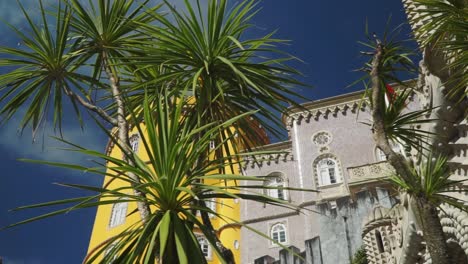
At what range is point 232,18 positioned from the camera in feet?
19.0

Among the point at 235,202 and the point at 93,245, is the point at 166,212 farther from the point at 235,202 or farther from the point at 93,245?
the point at 93,245

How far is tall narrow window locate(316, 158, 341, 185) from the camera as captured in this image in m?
26.4

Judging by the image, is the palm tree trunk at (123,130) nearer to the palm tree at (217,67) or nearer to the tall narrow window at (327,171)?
the palm tree at (217,67)

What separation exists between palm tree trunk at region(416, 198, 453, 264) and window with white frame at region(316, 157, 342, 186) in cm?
2169

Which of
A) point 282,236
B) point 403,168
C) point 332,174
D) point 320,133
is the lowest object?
point 403,168

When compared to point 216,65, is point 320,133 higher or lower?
higher

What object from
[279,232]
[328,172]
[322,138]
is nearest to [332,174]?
[328,172]

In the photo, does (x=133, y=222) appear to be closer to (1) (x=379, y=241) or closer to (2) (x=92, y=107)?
(1) (x=379, y=241)

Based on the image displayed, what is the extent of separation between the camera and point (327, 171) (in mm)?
26953

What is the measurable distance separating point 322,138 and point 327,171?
230 centimetres

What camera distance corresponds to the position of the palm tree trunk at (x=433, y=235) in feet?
14.9

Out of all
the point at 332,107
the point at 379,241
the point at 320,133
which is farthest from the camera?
the point at 332,107

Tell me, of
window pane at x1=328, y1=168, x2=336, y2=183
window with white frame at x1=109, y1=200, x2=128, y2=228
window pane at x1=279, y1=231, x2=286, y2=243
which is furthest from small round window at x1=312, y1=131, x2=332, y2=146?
window with white frame at x1=109, y1=200, x2=128, y2=228

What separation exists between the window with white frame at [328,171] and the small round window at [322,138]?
3.50ft
